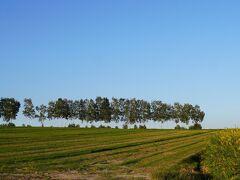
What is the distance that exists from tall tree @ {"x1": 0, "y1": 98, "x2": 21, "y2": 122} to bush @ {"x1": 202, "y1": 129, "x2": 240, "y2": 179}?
16759 centimetres

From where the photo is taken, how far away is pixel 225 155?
23719mm

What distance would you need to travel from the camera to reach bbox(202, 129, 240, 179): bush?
23.2 metres

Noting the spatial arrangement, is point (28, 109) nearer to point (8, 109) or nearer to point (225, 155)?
point (8, 109)

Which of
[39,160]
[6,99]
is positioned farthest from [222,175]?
[6,99]

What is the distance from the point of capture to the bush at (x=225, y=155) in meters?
23.2

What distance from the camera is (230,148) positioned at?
23.4 metres

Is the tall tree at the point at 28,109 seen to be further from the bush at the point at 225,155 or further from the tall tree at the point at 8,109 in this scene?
A: the bush at the point at 225,155

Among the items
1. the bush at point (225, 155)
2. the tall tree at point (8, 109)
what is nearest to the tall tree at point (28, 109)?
the tall tree at point (8, 109)

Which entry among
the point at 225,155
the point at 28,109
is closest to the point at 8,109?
the point at 28,109

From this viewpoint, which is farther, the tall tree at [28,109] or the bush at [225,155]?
the tall tree at [28,109]

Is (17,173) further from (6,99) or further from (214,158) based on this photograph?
(6,99)

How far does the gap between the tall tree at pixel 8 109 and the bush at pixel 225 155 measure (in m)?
168

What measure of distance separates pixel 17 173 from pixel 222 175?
10.6 m

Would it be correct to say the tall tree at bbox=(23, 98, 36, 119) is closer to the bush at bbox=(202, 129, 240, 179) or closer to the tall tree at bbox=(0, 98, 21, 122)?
the tall tree at bbox=(0, 98, 21, 122)
